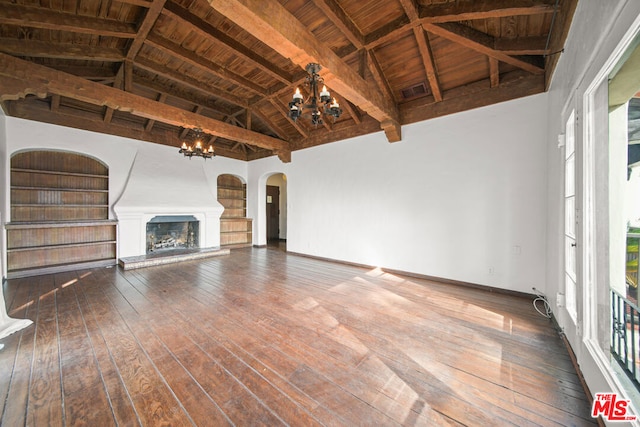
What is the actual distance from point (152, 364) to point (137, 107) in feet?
14.2

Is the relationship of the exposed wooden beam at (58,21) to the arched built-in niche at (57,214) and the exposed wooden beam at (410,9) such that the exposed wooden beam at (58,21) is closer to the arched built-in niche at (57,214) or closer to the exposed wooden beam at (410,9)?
the arched built-in niche at (57,214)

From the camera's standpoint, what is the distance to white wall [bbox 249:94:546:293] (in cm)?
355

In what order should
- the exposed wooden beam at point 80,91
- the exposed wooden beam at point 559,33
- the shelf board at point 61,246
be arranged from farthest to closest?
the shelf board at point 61,246 < the exposed wooden beam at point 80,91 < the exposed wooden beam at point 559,33

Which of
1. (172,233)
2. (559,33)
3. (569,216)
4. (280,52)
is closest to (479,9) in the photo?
(559,33)

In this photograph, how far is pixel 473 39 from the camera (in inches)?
127

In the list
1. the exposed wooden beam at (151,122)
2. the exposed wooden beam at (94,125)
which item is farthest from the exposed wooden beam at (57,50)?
the exposed wooden beam at (94,125)

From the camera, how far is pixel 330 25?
348 centimetres

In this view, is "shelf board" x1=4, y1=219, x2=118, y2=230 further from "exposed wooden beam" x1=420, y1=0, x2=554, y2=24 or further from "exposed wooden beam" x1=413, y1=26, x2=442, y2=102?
"exposed wooden beam" x1=420, y1=0, x2=554, y2=24

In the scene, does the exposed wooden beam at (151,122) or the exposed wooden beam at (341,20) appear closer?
the exposed wooden beam at (341,20)

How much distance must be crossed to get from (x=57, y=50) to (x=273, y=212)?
7247mm

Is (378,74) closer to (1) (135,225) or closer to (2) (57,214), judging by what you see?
(1) (135,225)

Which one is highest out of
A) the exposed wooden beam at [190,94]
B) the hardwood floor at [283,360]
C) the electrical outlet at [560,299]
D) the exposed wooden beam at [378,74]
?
the exposed wooden beam at [190,94]

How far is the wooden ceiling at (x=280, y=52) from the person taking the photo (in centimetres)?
287

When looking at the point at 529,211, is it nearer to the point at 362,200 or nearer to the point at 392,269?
the point at 392,269
